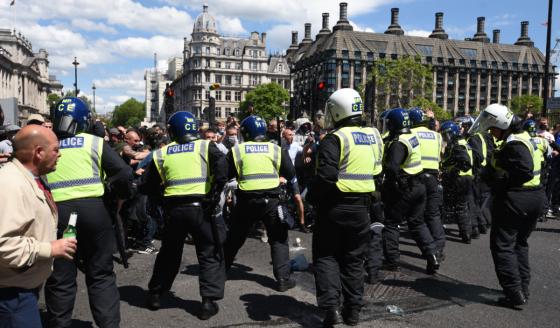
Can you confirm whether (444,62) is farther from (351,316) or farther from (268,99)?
(351,316)

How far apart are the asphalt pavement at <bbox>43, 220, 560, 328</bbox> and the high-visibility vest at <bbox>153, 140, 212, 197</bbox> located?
50.7 inches

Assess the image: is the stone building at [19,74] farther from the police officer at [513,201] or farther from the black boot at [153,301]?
the police officer at [513,201]

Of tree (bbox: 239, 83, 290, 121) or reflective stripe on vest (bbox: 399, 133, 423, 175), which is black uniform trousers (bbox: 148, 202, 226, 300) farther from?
tree (bbox: 239, 83, 290, 121)

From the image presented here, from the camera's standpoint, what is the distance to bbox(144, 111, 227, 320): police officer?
4910 mm

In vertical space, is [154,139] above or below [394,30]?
below

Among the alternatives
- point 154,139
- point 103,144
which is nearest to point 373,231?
point 103,144

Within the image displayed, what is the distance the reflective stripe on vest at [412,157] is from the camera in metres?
6.32

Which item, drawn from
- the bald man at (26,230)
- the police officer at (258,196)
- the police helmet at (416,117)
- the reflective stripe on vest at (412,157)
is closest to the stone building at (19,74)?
the police helmet at (416,117)

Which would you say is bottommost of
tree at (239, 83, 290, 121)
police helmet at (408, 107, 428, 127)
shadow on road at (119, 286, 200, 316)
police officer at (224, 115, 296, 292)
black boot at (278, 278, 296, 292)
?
shadow on road at (119, 286, 200, 316)

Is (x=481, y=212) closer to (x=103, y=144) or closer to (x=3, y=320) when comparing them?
(x=103, y=144)

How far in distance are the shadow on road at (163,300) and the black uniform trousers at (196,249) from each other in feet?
0.86

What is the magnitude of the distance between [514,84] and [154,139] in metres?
114

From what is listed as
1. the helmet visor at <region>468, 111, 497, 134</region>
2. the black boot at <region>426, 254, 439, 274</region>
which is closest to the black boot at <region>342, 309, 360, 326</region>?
the black boot at <region>426, 254, 439, 274</region>

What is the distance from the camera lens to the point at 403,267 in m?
6.87
